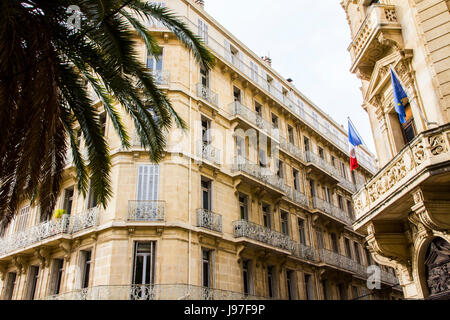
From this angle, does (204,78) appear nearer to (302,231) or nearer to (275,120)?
(275,120)

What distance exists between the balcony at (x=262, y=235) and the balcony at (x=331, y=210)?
4.80m

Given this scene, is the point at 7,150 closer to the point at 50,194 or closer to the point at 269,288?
the point at 50,194

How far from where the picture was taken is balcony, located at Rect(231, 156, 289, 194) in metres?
20.5

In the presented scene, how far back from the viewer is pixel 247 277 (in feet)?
63.6

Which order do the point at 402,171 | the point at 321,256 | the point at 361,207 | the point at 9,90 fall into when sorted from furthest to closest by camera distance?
the point at 321,256, the point at 361,207, the point at 402,171, the point at 9,90

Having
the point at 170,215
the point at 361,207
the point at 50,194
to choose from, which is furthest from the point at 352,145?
the point at 50,194

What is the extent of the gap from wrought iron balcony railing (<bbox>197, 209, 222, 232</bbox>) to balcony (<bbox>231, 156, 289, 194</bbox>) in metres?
3.00

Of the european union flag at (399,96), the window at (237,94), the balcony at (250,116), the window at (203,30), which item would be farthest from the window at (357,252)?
the european union flag at (399,96)

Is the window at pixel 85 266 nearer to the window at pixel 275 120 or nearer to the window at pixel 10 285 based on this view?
the window at pixel 10 285

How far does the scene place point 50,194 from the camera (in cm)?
895

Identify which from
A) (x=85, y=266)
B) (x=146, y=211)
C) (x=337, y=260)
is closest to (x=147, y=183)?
(x=146, y=211)

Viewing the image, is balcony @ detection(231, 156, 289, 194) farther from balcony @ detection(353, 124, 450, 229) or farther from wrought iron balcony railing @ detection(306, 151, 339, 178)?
balcony @ detection(353, 124, 450, 229)

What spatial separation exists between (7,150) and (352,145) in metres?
12.0

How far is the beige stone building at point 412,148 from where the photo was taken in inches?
358
